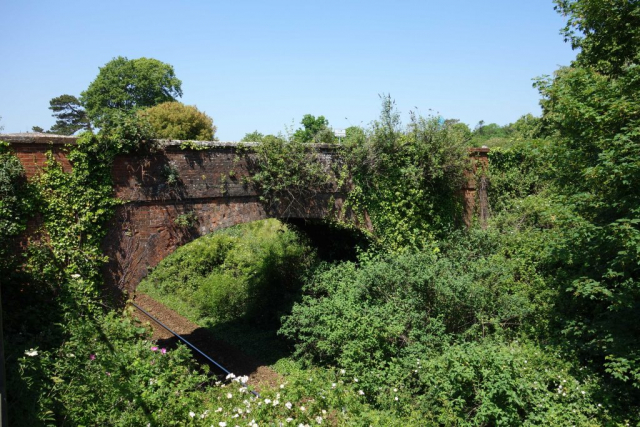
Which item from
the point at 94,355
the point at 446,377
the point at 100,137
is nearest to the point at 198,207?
the point at 100,137

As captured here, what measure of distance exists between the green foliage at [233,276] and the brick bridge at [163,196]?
379 cm

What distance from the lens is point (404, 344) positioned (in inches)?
315

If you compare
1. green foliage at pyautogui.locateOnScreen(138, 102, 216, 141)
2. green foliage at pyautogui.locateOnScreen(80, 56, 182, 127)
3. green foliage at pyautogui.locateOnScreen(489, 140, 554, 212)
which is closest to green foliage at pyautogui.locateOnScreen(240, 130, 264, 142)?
green foliage at pyautogui.locateOnScreen(489, 140, 554, 212)

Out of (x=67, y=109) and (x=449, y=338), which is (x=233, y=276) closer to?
(x=449, y=338)

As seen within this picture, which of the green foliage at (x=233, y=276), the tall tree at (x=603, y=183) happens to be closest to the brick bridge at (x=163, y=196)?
the green foliage at (x=233, y=276)

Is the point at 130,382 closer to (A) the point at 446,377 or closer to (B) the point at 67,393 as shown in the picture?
(B) the point at 67,393

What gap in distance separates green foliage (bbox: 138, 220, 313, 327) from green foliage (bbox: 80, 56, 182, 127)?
67.7 feet

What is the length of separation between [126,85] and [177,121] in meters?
10.3

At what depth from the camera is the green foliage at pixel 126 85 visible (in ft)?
109

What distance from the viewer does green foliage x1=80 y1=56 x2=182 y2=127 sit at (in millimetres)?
33125

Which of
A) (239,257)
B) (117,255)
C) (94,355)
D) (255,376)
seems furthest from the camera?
(239,257)

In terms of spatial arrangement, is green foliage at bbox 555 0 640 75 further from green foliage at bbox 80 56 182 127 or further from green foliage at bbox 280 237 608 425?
green foliage at bbox 80 56 182 127

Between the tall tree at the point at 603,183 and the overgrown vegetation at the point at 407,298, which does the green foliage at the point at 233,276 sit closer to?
the overgrown vegetation at the point at 407,298

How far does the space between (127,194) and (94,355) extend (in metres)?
2.84
